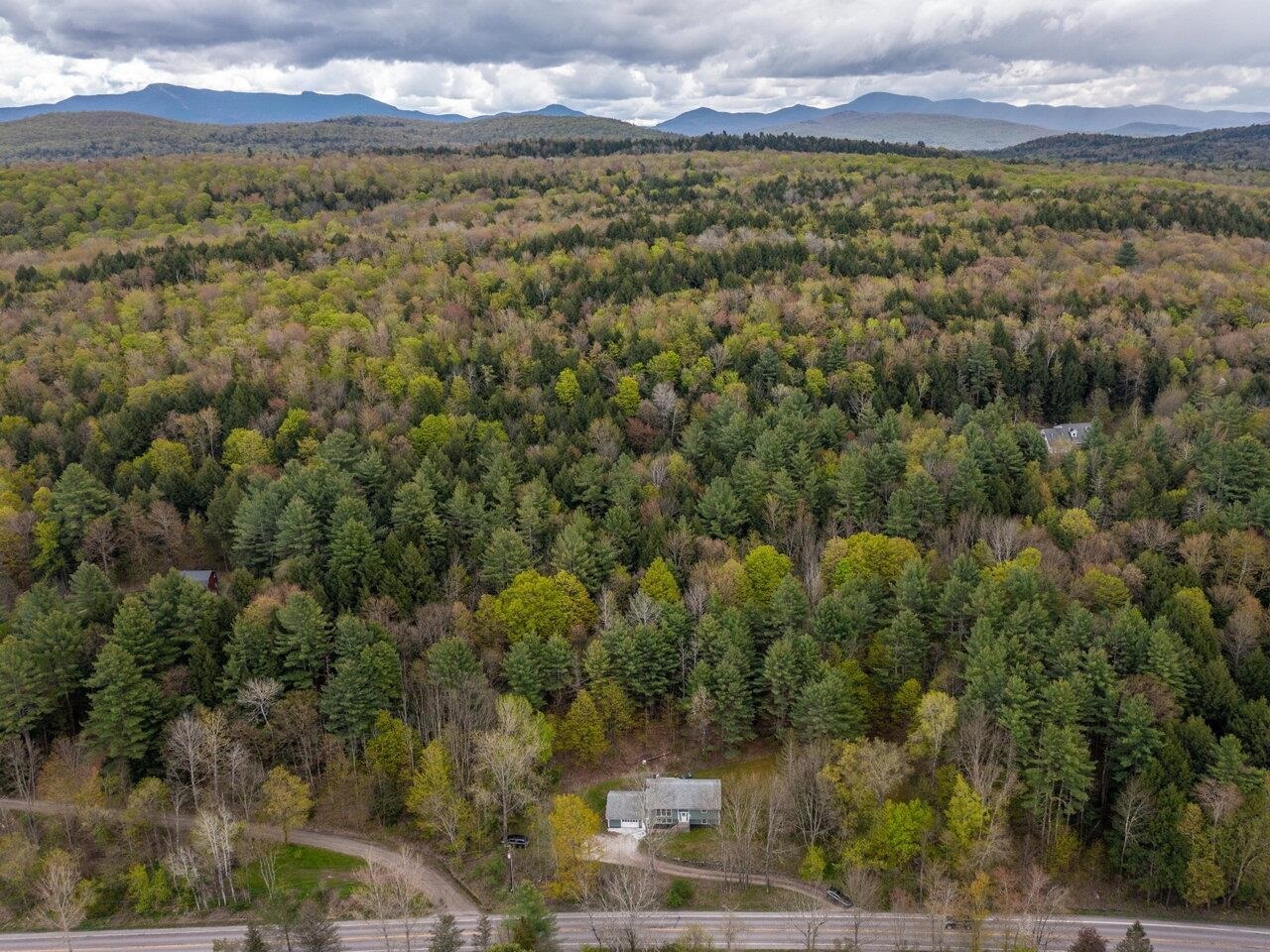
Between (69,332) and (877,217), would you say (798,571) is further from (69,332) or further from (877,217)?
(877,217)

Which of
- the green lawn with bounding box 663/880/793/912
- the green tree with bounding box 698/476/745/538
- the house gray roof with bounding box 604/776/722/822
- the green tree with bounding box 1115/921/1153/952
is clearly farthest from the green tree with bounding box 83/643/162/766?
the green tree with bounding box 1115/921/1153/952

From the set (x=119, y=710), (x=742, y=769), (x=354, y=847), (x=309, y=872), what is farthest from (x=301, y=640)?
(x=742, y=769)

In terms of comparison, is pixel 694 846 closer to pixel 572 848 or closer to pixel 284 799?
pixel 572 848

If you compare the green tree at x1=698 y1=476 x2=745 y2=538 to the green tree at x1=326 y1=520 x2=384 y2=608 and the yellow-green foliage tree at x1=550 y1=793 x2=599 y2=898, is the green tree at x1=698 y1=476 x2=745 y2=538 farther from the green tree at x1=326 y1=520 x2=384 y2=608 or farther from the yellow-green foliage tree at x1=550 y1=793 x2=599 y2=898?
the yellow-green foliage tree at x1=550 y1=793 x2=599 y2=898

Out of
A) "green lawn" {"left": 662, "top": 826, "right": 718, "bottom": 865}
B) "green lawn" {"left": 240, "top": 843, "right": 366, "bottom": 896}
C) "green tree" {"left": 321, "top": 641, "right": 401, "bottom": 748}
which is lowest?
"green lawn" {"left": 240, "top": 843, "right": 366, "bottom": 896}

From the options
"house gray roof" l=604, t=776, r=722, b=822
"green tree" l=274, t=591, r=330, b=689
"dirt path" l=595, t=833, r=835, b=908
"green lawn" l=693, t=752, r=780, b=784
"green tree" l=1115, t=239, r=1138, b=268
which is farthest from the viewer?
"green tree" l=1115, t=239, r=1138, b=268

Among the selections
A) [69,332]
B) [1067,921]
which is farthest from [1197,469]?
[69,332]

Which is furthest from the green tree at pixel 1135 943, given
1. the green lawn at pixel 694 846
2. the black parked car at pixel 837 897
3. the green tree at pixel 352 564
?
→ the green tree at pixel 352 564
